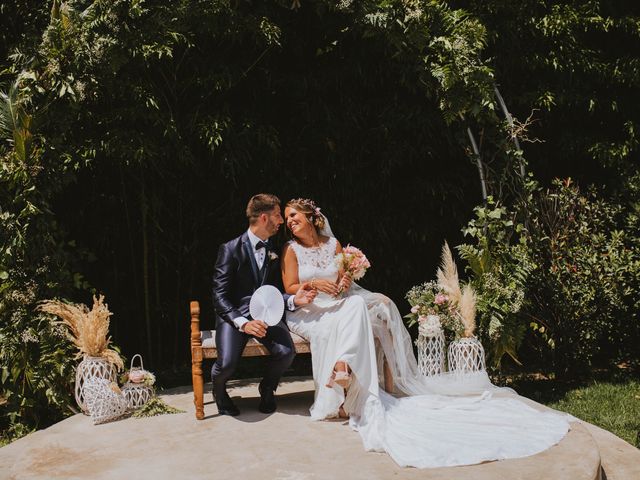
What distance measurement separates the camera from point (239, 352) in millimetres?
4688

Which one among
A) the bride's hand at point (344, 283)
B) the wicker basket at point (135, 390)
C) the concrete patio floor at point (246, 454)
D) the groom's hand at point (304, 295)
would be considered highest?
the bride's hand at point (344, 283)

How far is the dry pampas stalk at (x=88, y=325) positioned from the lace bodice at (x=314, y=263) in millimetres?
1412

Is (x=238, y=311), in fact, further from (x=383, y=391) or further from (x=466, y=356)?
(x=466, y=356)

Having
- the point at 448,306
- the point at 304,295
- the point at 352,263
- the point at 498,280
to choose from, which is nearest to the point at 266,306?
the point at 304,295

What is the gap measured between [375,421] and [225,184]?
3.30 metres

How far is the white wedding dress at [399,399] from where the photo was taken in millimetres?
3898

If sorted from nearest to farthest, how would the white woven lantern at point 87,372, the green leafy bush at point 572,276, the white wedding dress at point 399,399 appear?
the white wedding dress at point 399,399, the white woven lantern at point 87,372, the green leafy bush at point 572,276

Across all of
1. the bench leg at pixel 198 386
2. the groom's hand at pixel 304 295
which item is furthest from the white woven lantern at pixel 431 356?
the bench leg at pixel 198 386

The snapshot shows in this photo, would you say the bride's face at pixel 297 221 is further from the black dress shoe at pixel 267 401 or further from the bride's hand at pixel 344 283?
the black dress shoe at pixel 267 401

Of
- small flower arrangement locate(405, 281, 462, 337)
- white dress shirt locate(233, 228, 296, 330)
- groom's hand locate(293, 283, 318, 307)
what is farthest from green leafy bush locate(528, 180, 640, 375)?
white dress shirt locate(233, 228, 296, 330)

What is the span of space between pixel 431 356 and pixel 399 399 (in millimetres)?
734

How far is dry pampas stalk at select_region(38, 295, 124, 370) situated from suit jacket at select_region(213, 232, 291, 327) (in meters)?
0.79

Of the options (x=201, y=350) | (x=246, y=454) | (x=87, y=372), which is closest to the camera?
(x=246, y=454)

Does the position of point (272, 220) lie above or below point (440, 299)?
above
